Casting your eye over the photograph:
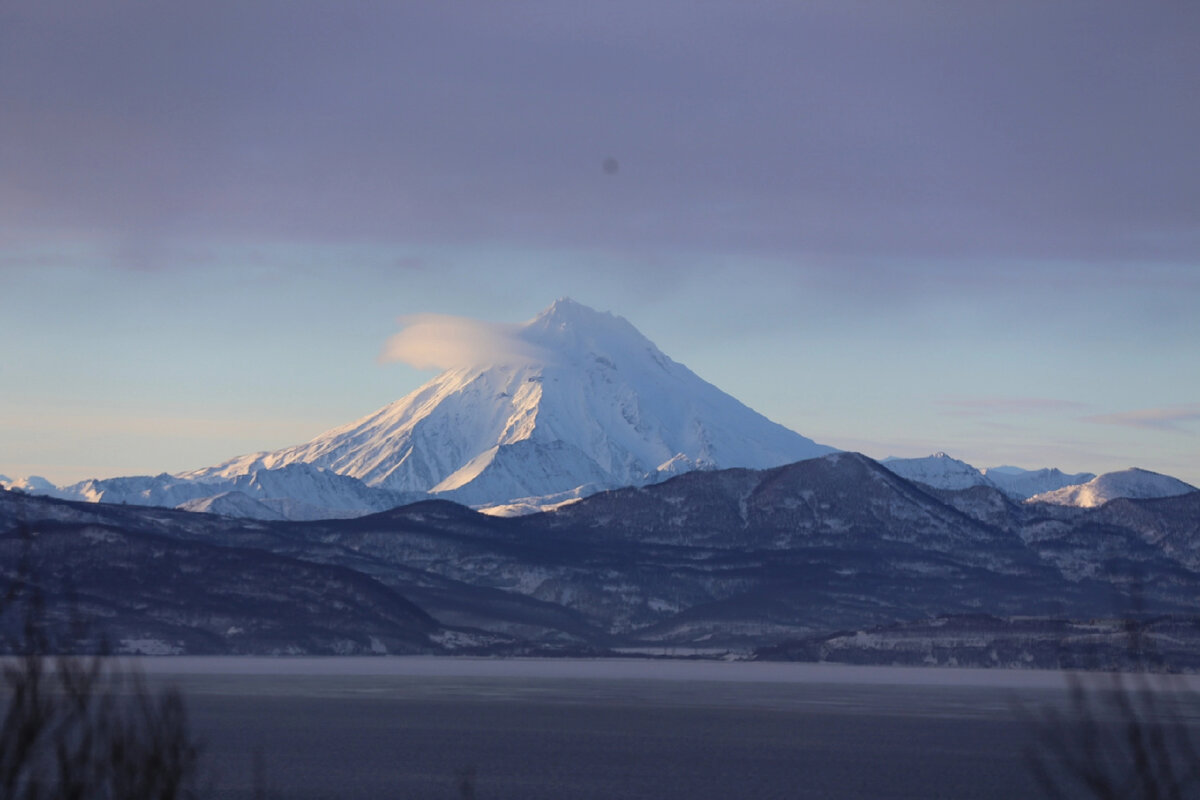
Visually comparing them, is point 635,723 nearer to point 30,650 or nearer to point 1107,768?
point 1107,768

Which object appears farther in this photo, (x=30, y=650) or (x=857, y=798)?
(x=857, y=798)

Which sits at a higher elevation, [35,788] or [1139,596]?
[1139,596]

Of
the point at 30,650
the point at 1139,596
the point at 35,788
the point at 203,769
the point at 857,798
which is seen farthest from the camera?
the point at 203,769

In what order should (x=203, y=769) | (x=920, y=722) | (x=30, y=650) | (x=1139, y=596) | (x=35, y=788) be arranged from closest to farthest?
(x=1139, y=596) → (x=30, y=650) → (x=35, y=788) → (x=203, y=769) → (x=920, y=722)

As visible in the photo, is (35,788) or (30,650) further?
(35,788)

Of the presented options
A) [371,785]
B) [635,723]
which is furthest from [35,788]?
[635,723]

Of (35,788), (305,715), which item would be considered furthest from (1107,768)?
(35,788)

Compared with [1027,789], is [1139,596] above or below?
above

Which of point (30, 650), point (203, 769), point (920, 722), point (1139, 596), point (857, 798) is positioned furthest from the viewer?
point (920, 722)

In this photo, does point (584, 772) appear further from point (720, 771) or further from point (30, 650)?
point (30, 650)
